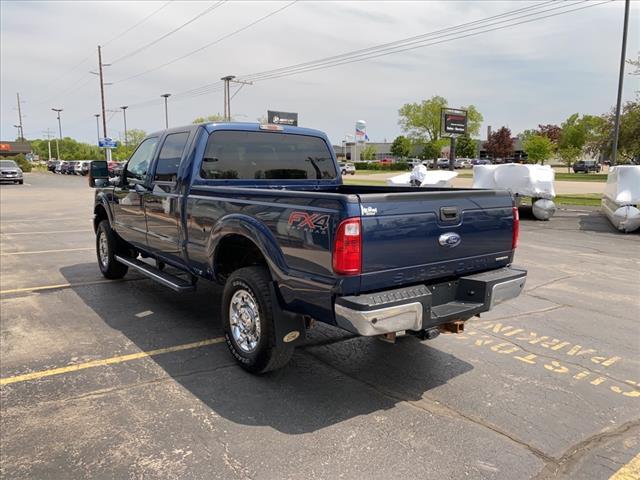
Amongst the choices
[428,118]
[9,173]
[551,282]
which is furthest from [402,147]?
[551,282]

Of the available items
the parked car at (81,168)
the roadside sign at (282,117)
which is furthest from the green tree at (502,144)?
the parked car at (81,168)

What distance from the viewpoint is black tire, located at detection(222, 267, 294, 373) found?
3.78 m

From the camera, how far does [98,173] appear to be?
694cm

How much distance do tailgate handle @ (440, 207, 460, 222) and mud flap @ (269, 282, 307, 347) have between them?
1.28 meters

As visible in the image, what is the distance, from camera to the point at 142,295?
6578 mm

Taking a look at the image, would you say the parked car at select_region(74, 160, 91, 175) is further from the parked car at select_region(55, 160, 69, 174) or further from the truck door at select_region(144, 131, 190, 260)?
the truck door at select_region(144, 131, 190, 260)

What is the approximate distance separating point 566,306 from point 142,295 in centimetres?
538

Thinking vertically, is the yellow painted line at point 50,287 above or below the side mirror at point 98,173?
below

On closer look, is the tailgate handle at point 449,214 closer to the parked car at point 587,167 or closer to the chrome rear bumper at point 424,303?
the chrome rear bumper at point 424,303

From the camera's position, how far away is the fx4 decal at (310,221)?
3.22 m

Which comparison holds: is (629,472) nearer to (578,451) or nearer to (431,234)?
(578,451)

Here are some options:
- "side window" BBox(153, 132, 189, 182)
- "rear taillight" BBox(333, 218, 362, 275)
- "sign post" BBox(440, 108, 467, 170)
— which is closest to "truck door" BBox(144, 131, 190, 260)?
"side window" BBox(153, 132, 189, 182)

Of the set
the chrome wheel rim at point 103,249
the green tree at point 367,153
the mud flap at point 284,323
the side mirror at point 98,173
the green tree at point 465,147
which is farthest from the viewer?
the green tree at point 367,153

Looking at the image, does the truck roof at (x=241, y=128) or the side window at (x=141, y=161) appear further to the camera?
the side window at (x=141, y=161)
